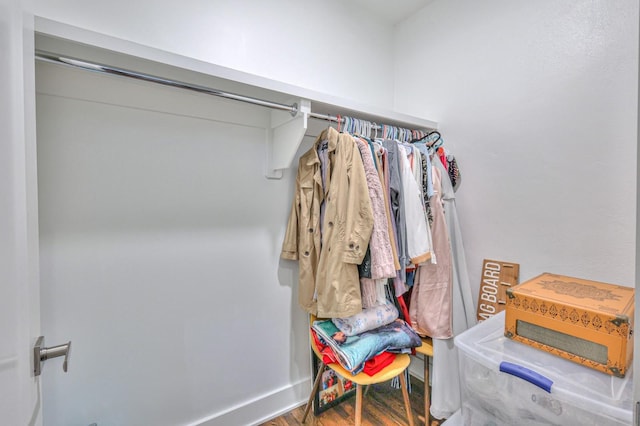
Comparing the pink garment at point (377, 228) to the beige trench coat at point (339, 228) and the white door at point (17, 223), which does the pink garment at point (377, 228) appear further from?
the white door at point (17, 223)

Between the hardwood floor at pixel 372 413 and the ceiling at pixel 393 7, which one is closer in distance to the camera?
the hardwood floor at pixel 372 413

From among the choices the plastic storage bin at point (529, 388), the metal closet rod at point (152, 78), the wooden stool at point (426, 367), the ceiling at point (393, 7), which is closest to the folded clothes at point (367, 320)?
the wooden stool at point (426, 367)

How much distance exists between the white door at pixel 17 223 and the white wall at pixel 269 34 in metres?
0.60

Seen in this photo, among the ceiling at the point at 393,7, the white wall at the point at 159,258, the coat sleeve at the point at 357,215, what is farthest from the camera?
the ceiling at the point at 393,7

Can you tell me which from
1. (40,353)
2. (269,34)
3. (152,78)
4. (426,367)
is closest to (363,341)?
(426,367)

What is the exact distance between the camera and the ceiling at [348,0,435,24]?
1930 mm

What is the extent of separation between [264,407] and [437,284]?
1.18 m

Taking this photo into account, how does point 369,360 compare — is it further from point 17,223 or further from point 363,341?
point 17,223

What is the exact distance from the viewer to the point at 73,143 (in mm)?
1140

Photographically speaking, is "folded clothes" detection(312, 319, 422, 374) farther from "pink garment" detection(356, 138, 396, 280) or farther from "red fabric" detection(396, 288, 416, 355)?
"pink garment" detection(356, 138, 396, 280)

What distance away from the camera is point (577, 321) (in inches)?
35.5

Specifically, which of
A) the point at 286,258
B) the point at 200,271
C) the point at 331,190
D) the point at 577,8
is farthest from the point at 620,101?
the point at 200,271

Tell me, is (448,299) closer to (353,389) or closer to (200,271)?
(353,389)

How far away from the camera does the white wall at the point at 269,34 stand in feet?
4.01
